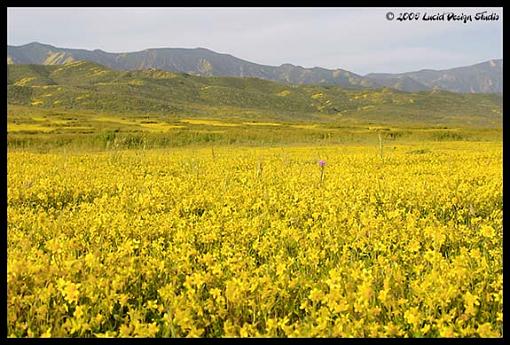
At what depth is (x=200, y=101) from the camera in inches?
6230

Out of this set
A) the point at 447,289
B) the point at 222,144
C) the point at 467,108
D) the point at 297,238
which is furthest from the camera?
the point at 467,108

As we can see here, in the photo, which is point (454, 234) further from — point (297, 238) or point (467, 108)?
point (467, 108)

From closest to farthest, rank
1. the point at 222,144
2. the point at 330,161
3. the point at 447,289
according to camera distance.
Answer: the point at 447,289 → the point at 330,161 → the point at 222,144

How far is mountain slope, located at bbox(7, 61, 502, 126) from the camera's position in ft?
399

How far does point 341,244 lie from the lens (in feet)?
17.8

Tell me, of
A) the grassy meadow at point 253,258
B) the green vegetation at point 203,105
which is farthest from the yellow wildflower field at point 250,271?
the green vegetation at point 203,105

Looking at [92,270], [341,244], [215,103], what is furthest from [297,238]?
[215,103]

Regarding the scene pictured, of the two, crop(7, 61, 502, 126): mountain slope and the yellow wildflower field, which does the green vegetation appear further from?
the yellow wildflower field

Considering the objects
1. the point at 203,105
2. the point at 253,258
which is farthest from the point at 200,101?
the point at 253,258

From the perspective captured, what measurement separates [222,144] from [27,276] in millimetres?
27216

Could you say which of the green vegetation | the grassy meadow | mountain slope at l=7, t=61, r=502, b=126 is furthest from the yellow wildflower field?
mountain slope at l=7, t=61, r=502, b=126

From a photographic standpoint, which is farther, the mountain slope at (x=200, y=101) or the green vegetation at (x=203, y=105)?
the mountain slope at (x=200, y=101)

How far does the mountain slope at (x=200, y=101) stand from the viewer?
122 meters

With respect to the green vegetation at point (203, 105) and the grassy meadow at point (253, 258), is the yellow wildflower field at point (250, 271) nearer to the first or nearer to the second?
the grassy meadow at point (253, 258)
